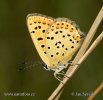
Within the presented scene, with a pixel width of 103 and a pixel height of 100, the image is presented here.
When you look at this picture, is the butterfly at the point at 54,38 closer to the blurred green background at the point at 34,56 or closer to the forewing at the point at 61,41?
the forewing at the point at 61,41

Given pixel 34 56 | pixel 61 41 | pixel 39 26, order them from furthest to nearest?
pixel 34 56 → pixel 61 41 → pixel 39 26

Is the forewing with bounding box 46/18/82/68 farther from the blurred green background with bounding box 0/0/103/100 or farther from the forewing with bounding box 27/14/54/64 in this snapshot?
the blurred green background with bounding box 0/0/103/100

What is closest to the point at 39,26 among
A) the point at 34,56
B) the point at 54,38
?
the point at 54,38

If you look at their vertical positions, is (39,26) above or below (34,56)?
above

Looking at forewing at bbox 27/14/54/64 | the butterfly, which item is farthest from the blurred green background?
forewing at bbox 27/14/54/64

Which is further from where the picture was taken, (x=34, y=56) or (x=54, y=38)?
(x=34, y=56)

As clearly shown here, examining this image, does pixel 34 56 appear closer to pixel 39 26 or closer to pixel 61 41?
pixel 61 41

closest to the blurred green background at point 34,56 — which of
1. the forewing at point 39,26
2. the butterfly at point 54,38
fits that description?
the butterfly at point 54,38
